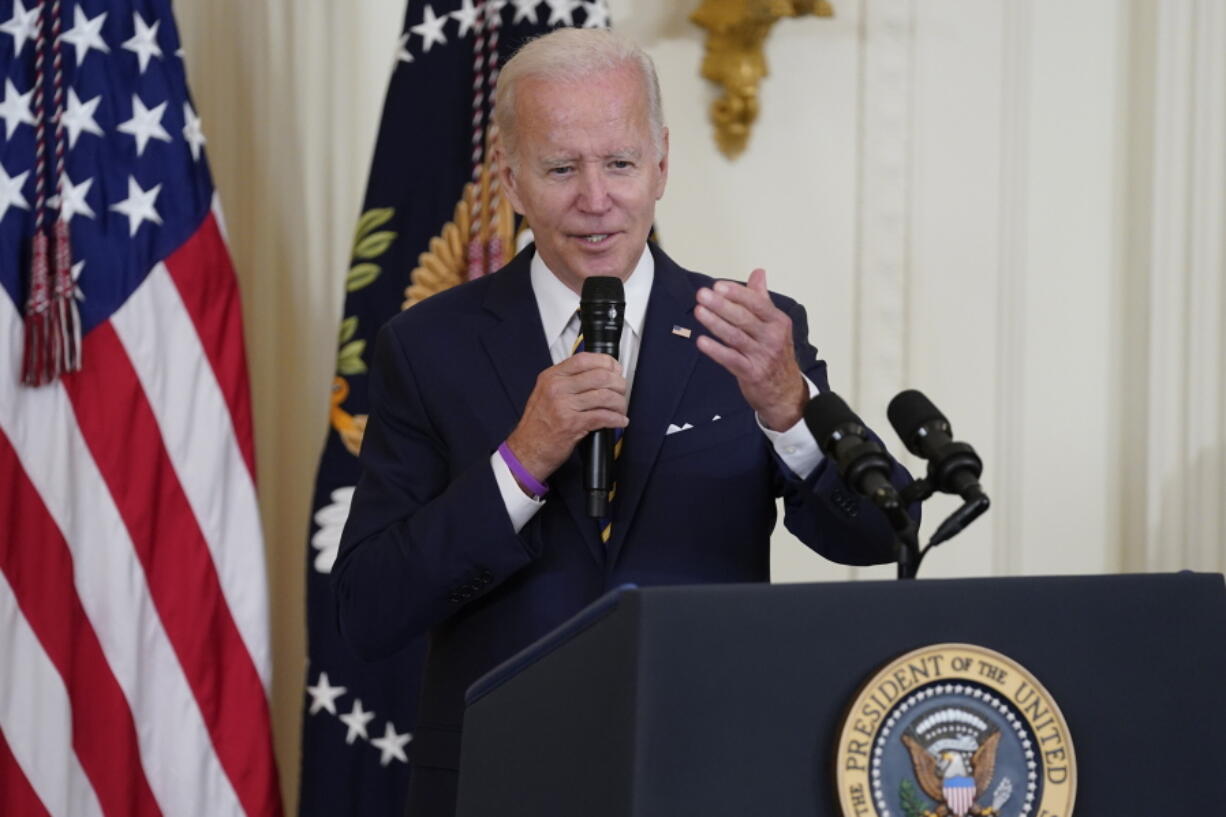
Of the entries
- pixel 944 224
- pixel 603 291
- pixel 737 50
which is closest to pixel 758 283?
pixel 603 291

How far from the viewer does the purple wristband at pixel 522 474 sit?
2.04 m

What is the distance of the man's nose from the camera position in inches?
85.9

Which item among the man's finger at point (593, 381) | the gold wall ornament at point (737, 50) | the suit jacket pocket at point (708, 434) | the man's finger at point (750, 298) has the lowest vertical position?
the suit jacket pocket at point (708, 434)

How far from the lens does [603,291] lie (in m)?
2.01

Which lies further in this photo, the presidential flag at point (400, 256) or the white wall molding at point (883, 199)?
the white wall molding at point (883, 199)

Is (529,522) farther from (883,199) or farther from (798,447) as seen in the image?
(883,199)

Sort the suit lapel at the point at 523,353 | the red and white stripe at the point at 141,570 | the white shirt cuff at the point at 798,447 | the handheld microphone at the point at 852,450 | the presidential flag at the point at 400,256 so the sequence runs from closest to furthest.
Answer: the handheld microphone at the point at 852,450 < the white shirt cuff at the point at 798,447 < the suit lapel at the point at 523,353 < the red and white stripe at the point at 141,570 < the presidential flag at the point at 400,256

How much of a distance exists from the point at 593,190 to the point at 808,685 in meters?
1.00

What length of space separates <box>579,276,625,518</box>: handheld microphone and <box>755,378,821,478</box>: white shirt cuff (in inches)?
4.4

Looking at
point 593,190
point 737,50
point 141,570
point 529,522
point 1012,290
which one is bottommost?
point 141,570

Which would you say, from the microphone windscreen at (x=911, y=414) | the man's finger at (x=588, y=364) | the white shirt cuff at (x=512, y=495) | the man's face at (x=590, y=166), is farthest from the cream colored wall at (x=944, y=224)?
the microphone windscreen at (x=911, y=414)

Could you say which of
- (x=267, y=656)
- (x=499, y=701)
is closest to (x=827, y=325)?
(x=267, y=656)

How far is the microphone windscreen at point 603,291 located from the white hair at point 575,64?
1.11 feet

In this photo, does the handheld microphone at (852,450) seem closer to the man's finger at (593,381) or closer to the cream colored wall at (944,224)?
the man's finger at (593,381)
